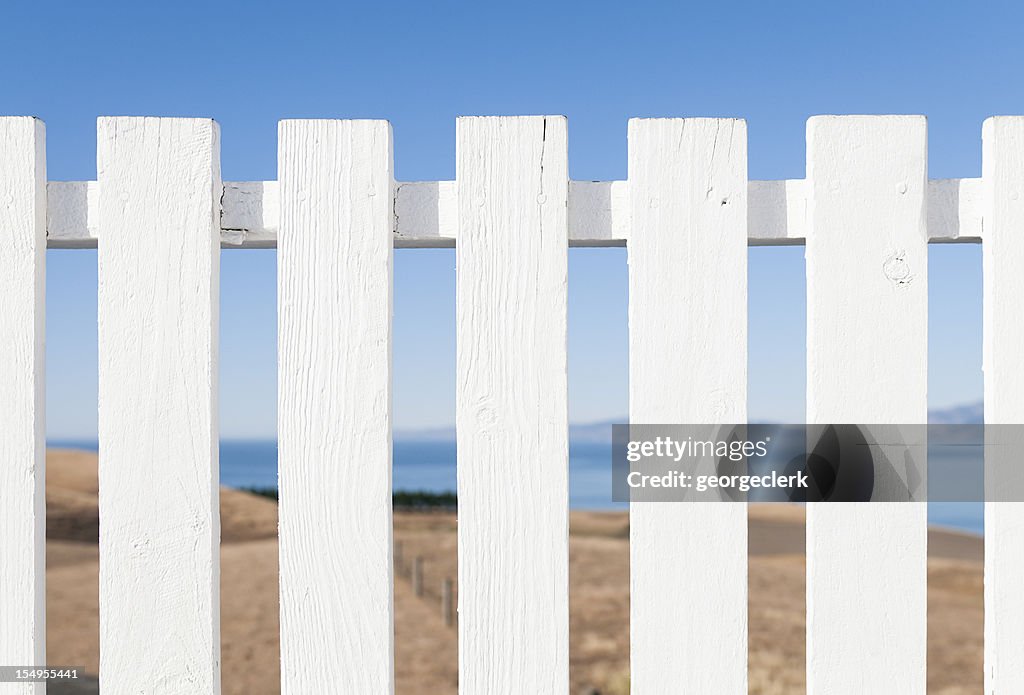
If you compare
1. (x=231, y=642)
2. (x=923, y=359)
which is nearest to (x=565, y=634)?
(x=923, y=359)

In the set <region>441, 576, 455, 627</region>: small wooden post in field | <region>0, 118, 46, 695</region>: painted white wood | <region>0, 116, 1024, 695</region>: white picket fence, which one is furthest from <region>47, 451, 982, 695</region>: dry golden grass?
<region>0, 116, 1024, 695</region>: white picket fence

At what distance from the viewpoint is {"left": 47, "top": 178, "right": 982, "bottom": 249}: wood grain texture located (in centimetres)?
158

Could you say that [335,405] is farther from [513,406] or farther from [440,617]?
[440,617]

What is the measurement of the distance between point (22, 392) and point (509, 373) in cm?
107

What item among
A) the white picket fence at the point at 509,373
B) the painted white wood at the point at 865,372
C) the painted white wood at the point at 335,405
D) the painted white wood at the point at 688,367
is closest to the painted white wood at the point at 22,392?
the white picket fence at the point at 509,373

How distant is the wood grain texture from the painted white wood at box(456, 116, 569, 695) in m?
0.05

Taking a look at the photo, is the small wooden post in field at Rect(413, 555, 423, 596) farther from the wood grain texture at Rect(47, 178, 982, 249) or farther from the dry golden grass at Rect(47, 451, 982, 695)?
the wood grain texture at Rect(47, 178, 982, 249)

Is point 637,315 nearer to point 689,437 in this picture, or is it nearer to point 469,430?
point 689,437

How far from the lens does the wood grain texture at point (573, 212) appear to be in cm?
158

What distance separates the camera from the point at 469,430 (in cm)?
154

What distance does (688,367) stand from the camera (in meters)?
1.54

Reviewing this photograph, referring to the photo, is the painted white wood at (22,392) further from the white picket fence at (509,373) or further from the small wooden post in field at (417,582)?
the small wooden post in field at (417,582)

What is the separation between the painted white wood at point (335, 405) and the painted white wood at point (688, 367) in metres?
0.54

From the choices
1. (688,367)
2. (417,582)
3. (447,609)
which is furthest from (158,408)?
(417,582)
